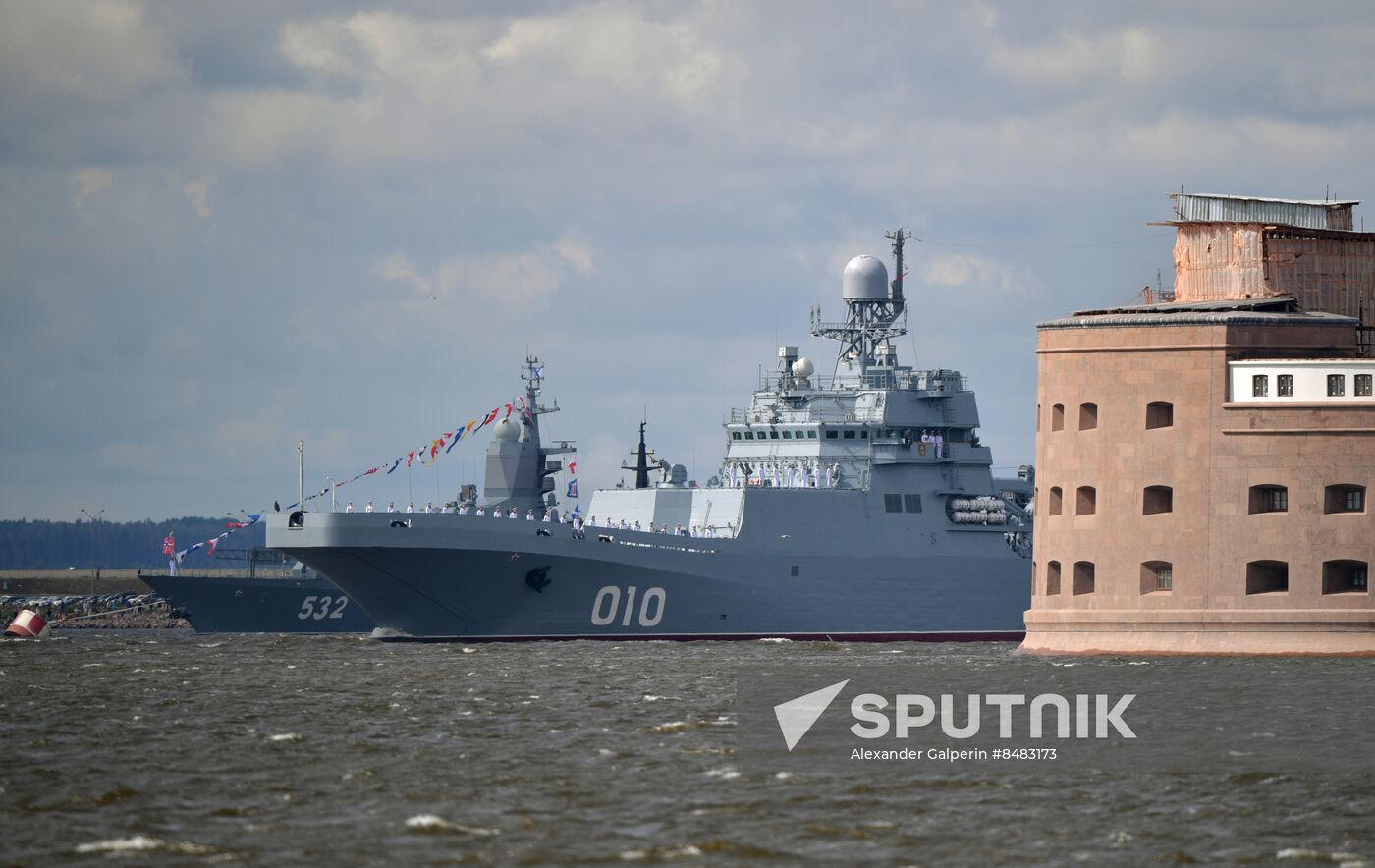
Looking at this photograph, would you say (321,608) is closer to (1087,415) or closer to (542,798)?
(1087,415)

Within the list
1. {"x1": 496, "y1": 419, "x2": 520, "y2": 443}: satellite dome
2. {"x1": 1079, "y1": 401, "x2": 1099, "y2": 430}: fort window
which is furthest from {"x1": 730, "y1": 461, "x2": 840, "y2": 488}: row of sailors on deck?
{"x1": 1079, "y1": 401, "x2": 1099, "y2": 430}: fort window

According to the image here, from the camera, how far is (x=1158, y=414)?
132 feet

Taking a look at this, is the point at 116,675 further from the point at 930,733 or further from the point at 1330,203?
the point at 1330,203

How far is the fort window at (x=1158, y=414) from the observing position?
131 ft

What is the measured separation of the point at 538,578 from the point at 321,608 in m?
18.4

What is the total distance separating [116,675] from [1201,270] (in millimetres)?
26059

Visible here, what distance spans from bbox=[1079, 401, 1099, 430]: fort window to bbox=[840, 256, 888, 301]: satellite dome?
65.7 feet

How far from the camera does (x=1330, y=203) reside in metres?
48.0

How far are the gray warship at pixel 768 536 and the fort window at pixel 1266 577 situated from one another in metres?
17.6

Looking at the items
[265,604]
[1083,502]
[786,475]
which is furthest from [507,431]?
[1083,502]

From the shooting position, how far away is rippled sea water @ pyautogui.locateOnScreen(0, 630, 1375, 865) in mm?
18422

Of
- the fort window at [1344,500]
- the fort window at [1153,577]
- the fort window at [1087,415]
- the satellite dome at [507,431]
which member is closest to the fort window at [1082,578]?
the fort window at [1153,577]

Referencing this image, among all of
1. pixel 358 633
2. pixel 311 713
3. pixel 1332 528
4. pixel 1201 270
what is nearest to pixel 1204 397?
pixel 1332 528

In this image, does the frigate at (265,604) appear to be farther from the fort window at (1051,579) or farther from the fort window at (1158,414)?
the fort window at (1158,414)
